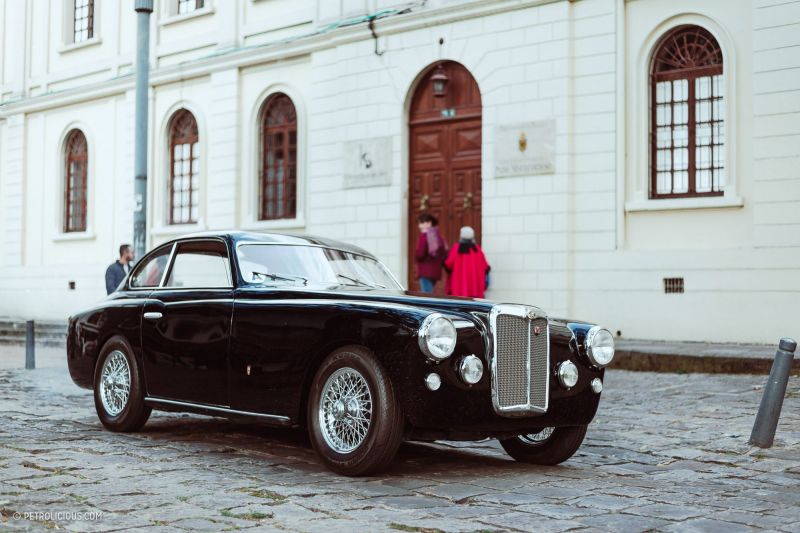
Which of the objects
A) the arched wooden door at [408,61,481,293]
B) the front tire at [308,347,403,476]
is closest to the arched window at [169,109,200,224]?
the arched wooden door at [408,61,481,293]

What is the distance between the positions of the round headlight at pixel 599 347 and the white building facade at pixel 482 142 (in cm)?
800

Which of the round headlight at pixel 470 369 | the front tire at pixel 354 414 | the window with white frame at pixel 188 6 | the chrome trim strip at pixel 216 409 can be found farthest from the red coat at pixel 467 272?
the window with white frame at pixel 188 6

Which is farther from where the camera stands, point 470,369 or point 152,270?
point 152,270

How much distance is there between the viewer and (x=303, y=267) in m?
7.59

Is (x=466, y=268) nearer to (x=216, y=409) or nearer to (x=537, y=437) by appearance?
(x=537, y=437)

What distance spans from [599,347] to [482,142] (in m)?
10.6

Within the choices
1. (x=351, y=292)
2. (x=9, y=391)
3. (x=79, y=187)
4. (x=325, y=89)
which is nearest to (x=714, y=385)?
(x=351, y=292)

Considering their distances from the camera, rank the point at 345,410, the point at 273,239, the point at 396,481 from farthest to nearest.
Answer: the point at 273,239 < the point at 345,410 < the point at 396,481

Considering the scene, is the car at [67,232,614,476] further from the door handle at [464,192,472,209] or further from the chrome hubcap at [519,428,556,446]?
the door handle at [464,192,472,209]

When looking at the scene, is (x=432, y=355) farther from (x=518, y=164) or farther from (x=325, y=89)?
(x=325, y=89)

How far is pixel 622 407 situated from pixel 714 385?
1826mm

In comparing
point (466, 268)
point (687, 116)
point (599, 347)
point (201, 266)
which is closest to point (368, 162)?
point (466, 268)

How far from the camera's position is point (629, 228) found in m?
15.6

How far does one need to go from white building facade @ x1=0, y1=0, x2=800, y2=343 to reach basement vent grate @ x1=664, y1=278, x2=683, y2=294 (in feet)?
0.11
